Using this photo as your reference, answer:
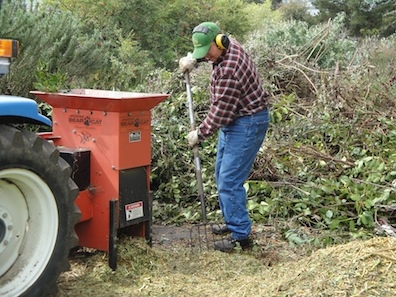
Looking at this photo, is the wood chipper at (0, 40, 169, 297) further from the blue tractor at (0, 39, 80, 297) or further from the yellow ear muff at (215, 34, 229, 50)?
the yellow ear muff at (215, 34, 229, 50)

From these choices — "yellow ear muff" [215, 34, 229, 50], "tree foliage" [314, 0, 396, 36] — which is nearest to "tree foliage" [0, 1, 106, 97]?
"yellow ear muff" [215, 34, 229, 50]

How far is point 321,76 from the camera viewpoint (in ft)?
27.3

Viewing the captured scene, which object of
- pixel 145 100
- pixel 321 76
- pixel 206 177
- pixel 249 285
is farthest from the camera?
pixel 321 76

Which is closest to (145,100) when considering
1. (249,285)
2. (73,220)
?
(73,220)

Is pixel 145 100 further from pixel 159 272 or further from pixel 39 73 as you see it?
pixel 159 272

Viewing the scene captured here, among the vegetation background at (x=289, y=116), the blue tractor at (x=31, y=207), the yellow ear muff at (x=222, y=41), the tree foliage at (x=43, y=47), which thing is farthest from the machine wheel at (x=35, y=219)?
the tree foliage at (x=43, y=47)

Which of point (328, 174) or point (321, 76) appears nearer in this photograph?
point (328, 174)

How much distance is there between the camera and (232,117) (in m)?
5.07

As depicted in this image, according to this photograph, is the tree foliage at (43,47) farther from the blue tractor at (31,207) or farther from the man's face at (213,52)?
the blue tractor at (31,207)

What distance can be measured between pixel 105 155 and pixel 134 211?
1.57ft

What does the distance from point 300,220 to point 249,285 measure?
73.7 inches

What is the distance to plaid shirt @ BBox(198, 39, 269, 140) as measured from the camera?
500 cm

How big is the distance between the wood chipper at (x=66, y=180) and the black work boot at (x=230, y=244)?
2.36 ft

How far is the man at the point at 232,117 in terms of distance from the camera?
502 cm
